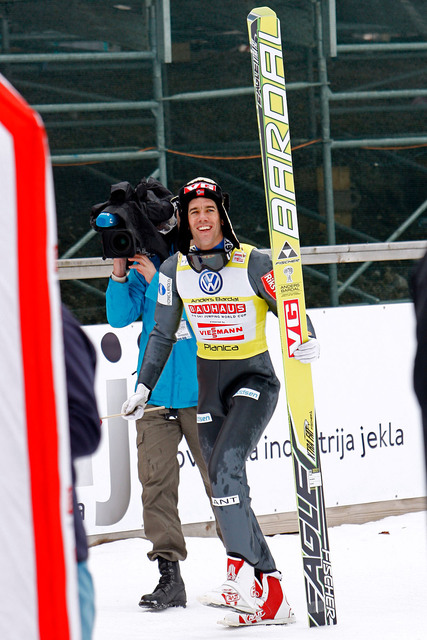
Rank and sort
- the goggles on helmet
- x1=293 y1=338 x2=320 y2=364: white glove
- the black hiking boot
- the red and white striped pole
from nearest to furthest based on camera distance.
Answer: the red and white striped pole
x1=293 y1=338 x2=320 y2=364: white glove
the goggles on helmet
the black hiking boot

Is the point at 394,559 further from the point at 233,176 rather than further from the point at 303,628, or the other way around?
the point at 233,176

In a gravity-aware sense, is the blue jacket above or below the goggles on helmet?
below

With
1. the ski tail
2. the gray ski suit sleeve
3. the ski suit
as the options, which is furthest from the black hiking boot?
the gray ski suit sleeve

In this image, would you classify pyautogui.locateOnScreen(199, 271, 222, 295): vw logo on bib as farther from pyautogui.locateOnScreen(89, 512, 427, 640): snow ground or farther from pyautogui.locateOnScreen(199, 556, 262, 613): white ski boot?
pyautogui.locateOnScreen(89, 512, 427, 640): snow ground

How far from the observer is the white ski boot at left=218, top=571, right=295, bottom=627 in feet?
14.4

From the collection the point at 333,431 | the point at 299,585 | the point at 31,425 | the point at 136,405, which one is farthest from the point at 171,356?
the point at 31,425

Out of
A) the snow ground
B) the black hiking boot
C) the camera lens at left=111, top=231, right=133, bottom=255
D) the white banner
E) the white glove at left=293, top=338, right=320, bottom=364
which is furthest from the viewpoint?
the white banner

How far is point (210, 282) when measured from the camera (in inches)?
183

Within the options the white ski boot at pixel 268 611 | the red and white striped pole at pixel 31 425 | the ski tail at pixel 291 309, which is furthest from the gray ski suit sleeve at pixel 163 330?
the red and white striped pole at pixel 31 425

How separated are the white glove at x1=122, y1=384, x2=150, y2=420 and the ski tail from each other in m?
0.67

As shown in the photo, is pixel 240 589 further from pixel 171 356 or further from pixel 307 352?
pixel 171 356

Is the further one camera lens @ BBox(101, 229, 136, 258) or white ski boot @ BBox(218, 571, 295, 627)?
camera lens @ BBox(101, 229, 136, 258)

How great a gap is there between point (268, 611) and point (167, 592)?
571 millimetres

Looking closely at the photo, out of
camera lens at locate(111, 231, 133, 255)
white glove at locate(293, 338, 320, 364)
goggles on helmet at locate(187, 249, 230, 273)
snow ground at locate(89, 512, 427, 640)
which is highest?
camera lens at locate(111, 231, 133, 255)
